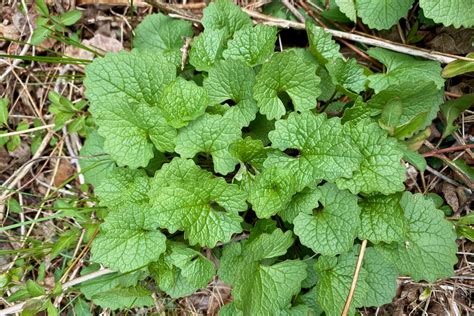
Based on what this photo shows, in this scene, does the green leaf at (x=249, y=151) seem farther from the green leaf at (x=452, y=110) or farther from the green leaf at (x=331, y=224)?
the green leaf at (x=452, y=110)

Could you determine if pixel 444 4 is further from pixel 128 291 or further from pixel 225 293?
pixel 128 291

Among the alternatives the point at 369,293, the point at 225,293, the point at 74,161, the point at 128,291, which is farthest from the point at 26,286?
the point at 369,293

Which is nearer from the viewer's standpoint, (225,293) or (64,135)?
(225,293)

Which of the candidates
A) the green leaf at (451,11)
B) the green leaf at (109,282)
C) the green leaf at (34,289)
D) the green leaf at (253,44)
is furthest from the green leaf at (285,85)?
the green leaf at (34,289)

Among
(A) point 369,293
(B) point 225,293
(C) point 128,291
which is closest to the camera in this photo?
(A) point 369,293

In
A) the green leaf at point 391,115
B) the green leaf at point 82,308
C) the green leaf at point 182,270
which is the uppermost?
the green leaf at point 391,115

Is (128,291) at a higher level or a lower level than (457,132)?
lower

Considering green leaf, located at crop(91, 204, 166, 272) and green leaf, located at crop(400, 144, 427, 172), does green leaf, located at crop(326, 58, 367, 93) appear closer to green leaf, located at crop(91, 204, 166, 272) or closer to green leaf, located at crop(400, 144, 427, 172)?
green leaf, located at crop(400, 144, 427, 172)
